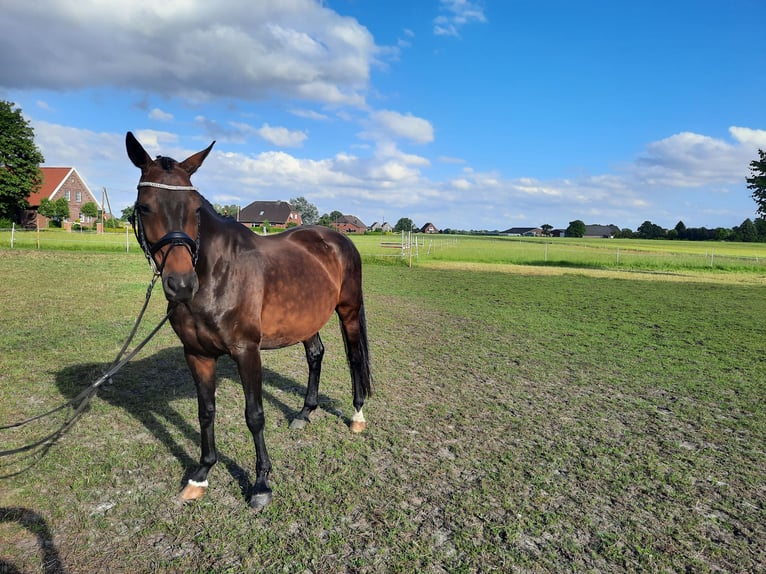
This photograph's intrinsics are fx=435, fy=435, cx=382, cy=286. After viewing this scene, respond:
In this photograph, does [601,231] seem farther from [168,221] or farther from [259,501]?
[168,221]

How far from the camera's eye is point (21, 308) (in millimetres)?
10039

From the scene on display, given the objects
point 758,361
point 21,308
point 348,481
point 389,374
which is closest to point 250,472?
point 348,481

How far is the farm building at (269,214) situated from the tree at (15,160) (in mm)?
41882

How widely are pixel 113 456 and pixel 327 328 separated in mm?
6474

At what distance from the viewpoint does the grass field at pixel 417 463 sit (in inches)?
111

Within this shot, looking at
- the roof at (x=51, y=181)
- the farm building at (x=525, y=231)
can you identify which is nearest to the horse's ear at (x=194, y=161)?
the roof at (x=51, y=181)

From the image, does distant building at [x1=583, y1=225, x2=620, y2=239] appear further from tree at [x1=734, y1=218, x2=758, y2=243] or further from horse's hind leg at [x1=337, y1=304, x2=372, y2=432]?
horse's hind leg at [x1=337, y1=304, x2=372, y2=432]

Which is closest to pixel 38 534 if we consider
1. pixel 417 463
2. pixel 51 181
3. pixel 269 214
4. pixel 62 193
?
pixel 417 463

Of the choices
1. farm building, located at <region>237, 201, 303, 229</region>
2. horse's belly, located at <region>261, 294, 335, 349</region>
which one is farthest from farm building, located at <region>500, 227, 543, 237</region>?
horse's belly, located at <region>261, 294, 335, 349</region>

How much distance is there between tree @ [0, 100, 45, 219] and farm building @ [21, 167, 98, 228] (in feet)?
31.8

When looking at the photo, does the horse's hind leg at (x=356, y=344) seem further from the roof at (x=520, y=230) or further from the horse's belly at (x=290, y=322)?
the roof at (x=520, y=230)

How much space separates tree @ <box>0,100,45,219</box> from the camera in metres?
41.2

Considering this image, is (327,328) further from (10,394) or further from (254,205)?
(254,205)

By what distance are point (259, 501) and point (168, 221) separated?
2147 mm
